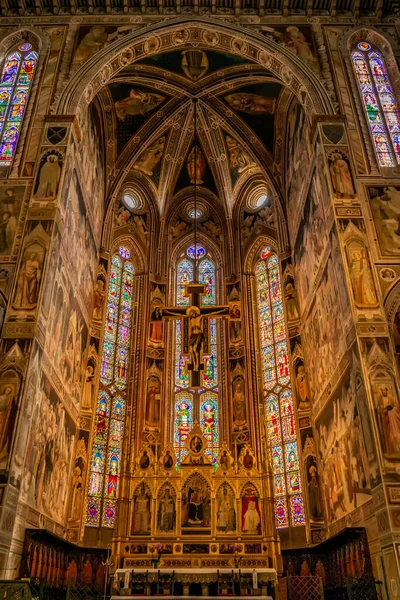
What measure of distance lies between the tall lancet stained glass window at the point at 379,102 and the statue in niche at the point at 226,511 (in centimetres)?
903

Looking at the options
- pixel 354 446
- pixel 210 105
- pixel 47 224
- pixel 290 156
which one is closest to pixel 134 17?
pixel 210 105

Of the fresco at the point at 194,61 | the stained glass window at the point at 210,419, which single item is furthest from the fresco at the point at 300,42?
the stained glass window at the point at 210,419

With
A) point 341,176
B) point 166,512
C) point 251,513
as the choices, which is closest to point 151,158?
point 341,176

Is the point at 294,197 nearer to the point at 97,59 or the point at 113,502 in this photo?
the point at 97,59

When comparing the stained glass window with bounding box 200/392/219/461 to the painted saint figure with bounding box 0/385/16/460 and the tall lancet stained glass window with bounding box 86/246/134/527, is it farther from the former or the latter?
the painted saint figure with bounding box 0/385/16/460

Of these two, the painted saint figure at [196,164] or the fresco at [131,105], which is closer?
the fresco at [131,105]

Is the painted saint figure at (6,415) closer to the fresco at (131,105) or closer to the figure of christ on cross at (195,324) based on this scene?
the figure of christ on cross at (195,324)

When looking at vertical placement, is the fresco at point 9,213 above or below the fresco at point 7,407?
above

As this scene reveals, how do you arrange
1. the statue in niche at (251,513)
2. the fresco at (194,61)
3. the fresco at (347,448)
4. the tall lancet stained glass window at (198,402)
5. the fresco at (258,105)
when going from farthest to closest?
1. the fresco at (258,105)
2. the fresco at (194,61)
3. the tall lancet stained glass window at (198,402)
4. the statue in niche at (251,513)
5. the fresco at (347,448)

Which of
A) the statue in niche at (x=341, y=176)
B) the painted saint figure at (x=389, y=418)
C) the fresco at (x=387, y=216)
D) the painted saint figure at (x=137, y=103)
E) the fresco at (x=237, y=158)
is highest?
the painted saint figure at (x=137, y=103)

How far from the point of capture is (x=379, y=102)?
1544 cm

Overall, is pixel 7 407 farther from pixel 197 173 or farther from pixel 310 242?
pixel 197 173

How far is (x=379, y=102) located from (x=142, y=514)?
1252 centimetres

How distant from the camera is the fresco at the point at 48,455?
37.6 ft
